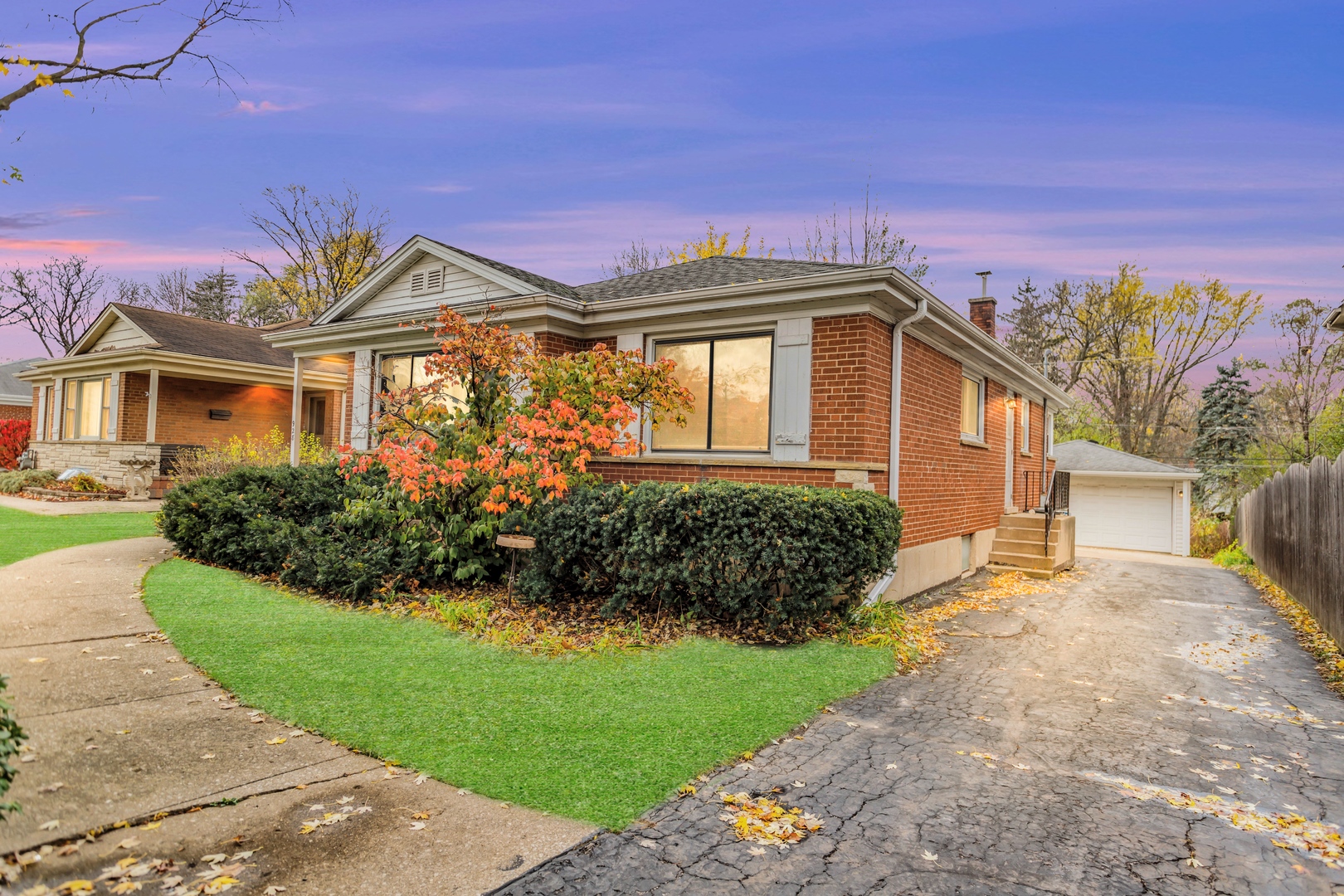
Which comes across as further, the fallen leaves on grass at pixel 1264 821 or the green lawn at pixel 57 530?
the green lawn at pixel 57 530

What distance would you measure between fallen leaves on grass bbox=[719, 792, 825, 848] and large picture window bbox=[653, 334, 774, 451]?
19.1 ft

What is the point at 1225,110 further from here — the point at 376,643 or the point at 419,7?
the point at 376,643

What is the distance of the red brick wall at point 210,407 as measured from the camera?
1988 cm

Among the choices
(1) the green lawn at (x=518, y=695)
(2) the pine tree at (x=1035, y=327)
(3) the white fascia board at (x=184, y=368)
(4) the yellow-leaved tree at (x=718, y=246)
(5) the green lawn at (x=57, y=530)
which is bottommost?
(1) the green lawn at (x=518, y=695)

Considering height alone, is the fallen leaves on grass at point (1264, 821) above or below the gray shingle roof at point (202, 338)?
below

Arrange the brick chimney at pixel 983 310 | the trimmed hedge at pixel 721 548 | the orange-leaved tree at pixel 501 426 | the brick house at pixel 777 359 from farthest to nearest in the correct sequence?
the brick chimney at pixel 983 310, the brick house at pixel 777 359, the orange-leaved tree at pixel 501 426, the trimmed hedge at pixel 721 548

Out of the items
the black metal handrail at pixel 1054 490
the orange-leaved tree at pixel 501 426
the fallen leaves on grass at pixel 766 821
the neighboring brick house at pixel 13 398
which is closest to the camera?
the fallen leaves on grass at pixel 766 821

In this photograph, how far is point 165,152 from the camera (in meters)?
14.8

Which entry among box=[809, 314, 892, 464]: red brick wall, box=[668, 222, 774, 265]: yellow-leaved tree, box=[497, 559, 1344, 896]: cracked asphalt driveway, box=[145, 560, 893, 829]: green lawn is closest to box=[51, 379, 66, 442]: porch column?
box=[145, 560, 893, 829]: green lawn

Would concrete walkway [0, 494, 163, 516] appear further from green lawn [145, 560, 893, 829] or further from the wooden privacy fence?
the wooden privacy fence

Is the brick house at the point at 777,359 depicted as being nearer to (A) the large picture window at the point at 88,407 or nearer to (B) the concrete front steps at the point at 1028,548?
(B) the concrete front steps at the point at 1028,548

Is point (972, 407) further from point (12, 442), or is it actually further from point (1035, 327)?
point (12, 442)

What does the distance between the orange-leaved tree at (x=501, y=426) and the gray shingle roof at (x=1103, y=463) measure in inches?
695

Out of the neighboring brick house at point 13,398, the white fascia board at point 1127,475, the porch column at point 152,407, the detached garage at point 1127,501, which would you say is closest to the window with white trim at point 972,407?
the white fascia board at point 1127,475
